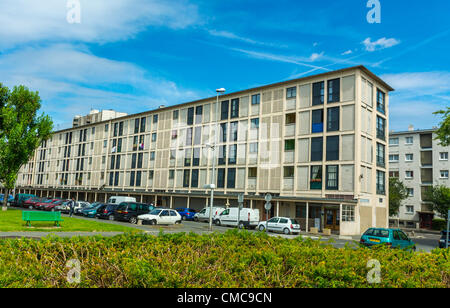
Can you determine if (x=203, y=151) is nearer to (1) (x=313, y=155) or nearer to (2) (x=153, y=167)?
(2) (x=153, y=167)


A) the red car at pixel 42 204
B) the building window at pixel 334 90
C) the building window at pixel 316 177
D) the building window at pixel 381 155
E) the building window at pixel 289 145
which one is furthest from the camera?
the building window at pixel 289 145

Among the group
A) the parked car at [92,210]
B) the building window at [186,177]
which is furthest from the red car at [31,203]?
the building window at [186,177]

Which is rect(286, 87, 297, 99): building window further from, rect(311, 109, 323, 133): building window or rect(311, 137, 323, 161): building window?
rect(311, 137, 323, 161): building window

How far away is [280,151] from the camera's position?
44562 mm

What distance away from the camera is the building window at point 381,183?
139 ft

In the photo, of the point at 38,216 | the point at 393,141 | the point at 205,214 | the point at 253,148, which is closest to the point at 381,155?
the point at 253,148

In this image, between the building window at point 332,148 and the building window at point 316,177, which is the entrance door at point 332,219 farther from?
the building window at point 332,148

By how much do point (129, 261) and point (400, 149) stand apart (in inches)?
2738

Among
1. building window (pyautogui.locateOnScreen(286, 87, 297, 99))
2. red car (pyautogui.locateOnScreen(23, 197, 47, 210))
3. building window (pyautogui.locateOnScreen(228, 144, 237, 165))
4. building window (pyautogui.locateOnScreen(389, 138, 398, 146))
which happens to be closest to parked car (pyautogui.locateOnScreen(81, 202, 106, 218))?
red car (pyautogui.locateOnScreen(23, 197, 47, 210))

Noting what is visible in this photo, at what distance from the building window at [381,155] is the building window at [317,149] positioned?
22.8 ft

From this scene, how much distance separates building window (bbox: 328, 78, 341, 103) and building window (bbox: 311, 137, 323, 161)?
4.39 metres

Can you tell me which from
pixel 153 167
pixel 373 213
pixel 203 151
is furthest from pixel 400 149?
pixel 153 167

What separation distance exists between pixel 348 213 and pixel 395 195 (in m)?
23.6
